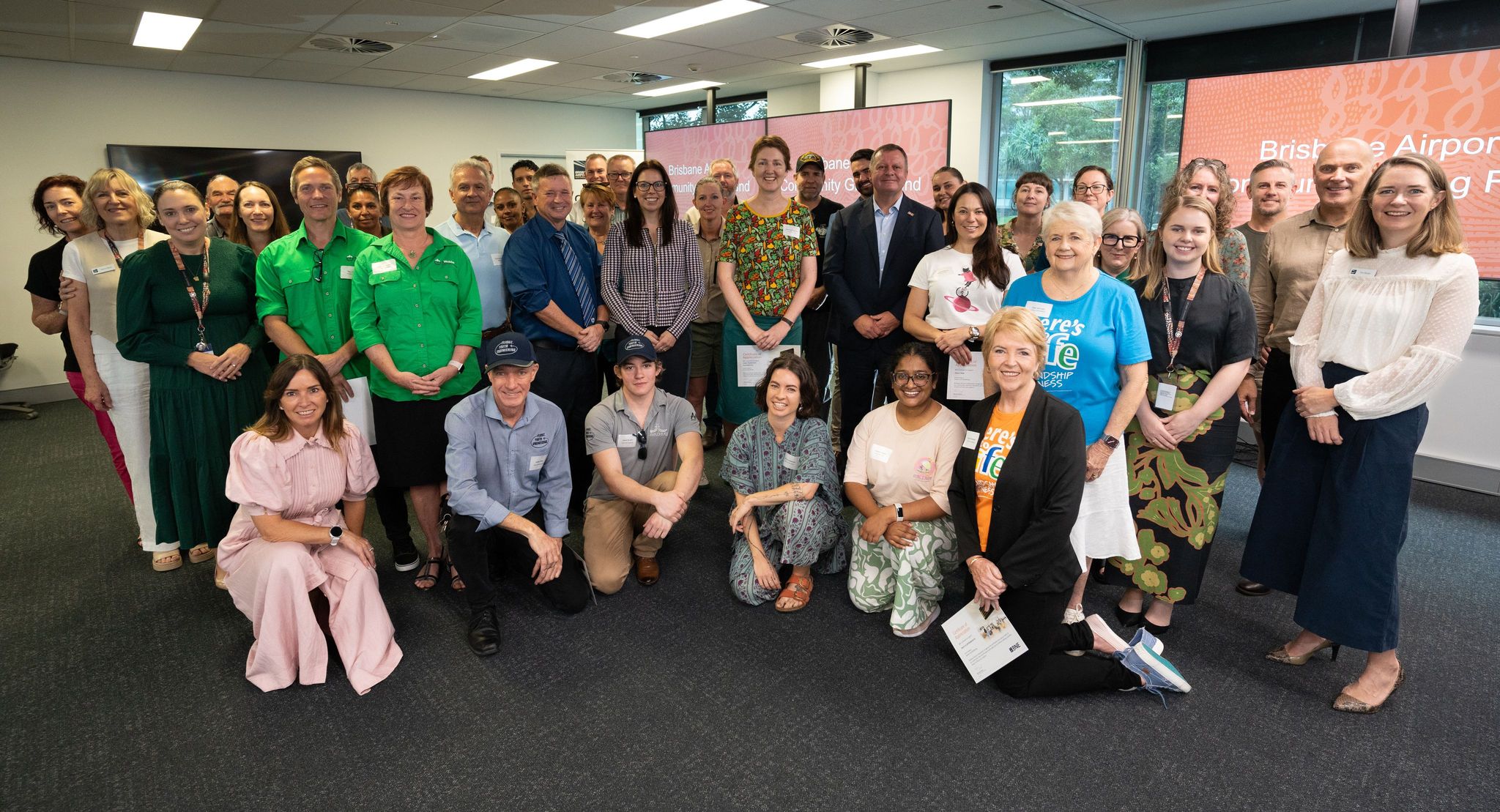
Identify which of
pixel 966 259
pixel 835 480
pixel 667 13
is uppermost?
pixel 667 13

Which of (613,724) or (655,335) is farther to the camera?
(655,335)

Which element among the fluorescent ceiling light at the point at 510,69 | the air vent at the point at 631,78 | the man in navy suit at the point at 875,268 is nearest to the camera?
the man in navy suit at the point at 875,268

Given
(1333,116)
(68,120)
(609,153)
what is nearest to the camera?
(1333,116)

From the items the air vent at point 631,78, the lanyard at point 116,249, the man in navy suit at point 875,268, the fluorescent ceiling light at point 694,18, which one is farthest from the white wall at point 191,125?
the man in navy suit at point 875,268

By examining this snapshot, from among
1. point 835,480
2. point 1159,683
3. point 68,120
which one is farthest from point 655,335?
point 68,120

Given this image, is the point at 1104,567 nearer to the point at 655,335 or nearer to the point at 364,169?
the point at 655,335

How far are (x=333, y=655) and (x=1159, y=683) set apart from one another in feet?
8.79

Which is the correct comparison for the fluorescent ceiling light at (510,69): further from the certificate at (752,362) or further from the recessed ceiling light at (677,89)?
the certificate at (752,362)

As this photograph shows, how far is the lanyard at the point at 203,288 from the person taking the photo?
118 inches

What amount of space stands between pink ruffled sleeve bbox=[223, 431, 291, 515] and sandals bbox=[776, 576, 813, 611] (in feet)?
5.79

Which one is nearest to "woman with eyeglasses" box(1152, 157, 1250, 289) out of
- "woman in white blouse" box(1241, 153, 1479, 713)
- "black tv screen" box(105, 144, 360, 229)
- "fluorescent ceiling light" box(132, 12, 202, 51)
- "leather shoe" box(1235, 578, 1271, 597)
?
"woman in white blouse" box(1241, 153, 1479, 713)

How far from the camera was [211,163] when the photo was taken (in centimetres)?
767

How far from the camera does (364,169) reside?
14.5 feet

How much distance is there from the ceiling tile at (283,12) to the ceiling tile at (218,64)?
5.15 feet
